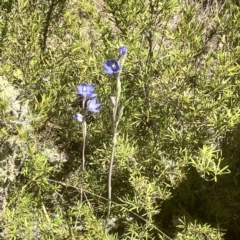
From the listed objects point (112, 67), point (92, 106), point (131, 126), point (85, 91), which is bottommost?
point (131, 126)

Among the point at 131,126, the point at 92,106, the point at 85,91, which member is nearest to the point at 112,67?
the point at 85,91

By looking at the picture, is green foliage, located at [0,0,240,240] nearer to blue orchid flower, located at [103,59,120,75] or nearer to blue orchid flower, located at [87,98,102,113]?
blue orchid flower, located at [87,98,102,113]

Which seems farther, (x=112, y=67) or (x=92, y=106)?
(x=92, y=106)

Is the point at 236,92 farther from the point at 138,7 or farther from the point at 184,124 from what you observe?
the point at 138,7

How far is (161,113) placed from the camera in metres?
2.15

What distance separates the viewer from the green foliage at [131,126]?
6.39ft

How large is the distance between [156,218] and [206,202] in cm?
29

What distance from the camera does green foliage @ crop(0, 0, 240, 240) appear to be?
195 cm

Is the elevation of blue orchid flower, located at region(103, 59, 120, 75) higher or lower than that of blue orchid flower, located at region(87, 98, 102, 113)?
higher

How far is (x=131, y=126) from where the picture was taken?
2.15 m

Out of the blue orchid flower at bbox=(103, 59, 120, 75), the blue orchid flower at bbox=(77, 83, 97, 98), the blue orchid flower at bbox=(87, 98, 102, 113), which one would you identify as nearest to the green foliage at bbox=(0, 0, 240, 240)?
the blue orchid flower at bbox=(87, 98, 102, 113)

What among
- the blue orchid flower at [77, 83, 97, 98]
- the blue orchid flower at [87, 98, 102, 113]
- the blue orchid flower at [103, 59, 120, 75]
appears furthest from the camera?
the blue orchid flower at [87, 98, 102, 113]

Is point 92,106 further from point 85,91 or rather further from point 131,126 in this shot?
point 131,126

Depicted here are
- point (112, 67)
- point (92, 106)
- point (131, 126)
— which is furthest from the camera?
point (131, 126)
